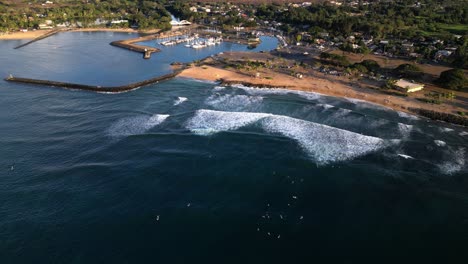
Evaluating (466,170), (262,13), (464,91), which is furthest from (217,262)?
(262,13)

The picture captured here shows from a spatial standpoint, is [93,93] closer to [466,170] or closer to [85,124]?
[85,124]

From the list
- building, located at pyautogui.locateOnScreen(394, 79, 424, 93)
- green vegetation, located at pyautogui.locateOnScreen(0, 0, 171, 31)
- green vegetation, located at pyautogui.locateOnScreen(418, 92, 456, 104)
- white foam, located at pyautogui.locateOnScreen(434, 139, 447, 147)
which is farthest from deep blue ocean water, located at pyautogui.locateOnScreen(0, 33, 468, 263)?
green vegetation, located at pyautogui.locateOnScreen(0, 0, 171, 31)

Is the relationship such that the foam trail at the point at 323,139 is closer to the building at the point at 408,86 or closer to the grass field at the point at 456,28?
Answer: the building at the point at 408,86

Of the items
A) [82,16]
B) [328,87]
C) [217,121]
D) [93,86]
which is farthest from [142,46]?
[328,87]

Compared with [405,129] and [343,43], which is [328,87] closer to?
[405,129]

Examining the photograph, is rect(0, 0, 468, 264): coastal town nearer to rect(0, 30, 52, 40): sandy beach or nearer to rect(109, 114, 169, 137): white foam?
rect(109, 114, 169, 137): white foam

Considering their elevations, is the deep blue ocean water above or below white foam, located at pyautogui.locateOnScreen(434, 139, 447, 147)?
below
